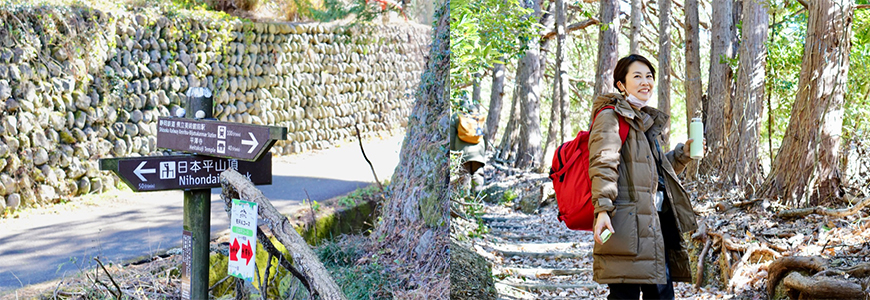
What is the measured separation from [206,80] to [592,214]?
698 centimetres

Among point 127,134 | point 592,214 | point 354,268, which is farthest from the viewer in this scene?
point 127,134

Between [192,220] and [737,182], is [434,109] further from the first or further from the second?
[192,220]

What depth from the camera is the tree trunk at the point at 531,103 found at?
1.93 m

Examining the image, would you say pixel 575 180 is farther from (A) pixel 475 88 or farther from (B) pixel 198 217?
(B) pixel 198 217

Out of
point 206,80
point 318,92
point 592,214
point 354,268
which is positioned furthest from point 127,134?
point 592,214

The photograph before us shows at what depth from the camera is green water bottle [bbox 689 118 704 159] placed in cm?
203

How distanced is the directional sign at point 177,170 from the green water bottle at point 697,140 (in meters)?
1.79

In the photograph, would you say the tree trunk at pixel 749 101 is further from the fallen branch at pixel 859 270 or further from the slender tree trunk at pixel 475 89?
the slender tree trunk at pixel 475 89

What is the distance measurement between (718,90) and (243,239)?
184 cm

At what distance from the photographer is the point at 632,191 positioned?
6.87 feet

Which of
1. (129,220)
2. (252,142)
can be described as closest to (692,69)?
(252,142)

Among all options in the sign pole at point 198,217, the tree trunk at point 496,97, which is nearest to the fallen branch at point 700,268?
the tree trunk at point 496,97

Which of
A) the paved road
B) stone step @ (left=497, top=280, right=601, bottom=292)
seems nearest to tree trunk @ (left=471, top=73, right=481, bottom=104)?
stone step @ (left=497, top=280, right=601, bottom=292)

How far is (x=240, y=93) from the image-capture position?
791 cm
